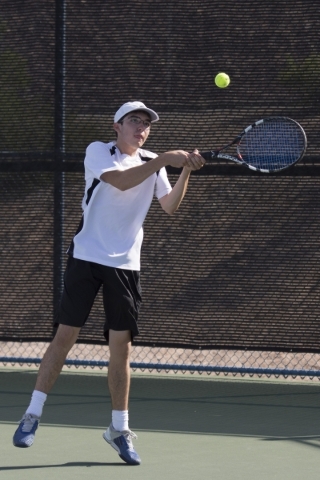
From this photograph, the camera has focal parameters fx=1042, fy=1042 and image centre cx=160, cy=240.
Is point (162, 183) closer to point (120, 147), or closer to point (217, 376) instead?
point (120, 147)

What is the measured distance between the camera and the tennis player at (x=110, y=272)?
4.34 meters

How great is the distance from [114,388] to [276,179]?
225 cm

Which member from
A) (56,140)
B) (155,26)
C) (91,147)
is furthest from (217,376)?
(91,147)

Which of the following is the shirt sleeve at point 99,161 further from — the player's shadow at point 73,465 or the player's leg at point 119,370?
the player's shadow at point 73,465

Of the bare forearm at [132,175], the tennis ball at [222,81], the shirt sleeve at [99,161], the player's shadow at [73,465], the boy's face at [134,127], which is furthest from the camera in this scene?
the tennis ball at [222,81]

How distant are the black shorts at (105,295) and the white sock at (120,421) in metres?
0.33

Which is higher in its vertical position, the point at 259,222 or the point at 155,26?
the point at 155,26

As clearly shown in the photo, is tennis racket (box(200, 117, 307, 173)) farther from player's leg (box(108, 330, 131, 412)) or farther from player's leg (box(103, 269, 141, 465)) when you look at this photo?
player's leg (box(108, 330, 131, 412))

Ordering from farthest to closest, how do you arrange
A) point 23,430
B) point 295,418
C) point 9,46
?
point 9,46
point 295,418
point 23,430

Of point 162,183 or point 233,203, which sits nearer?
point 162,183

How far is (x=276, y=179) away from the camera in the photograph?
6.18m

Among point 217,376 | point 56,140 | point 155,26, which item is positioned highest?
point 155,26

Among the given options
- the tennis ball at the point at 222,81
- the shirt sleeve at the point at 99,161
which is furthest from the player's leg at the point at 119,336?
the tennis ball at the point at 222,81

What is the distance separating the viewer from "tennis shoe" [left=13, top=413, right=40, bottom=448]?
4277 millimetres
